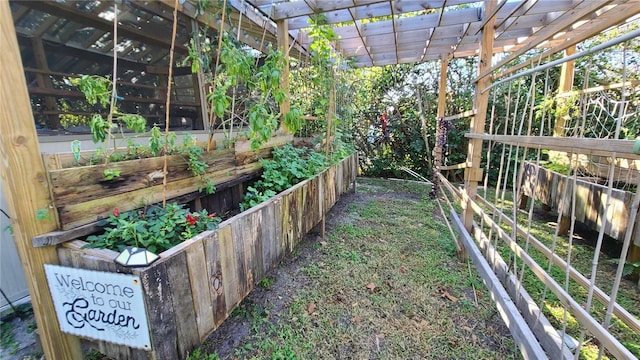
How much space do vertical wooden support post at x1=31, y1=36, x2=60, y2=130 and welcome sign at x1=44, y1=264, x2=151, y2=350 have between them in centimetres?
128

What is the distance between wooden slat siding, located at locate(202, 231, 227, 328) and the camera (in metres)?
1.45

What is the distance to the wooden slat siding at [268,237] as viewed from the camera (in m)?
1.97

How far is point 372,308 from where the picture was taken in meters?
2.05

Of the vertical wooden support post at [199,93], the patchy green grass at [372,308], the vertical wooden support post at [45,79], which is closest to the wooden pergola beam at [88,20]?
the vertical wooden support post at [45,79]

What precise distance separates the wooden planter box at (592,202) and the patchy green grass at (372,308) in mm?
971

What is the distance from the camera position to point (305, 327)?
1.85 m

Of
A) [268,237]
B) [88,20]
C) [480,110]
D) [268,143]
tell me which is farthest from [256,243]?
[480,110]

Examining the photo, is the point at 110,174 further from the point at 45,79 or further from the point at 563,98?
the point at 563,98

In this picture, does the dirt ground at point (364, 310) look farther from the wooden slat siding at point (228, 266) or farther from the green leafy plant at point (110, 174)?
the green leafy plant at point (110, 174)

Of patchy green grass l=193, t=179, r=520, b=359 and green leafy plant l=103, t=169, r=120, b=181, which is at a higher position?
green leafy plant l=103, t=169, r=120, b=181

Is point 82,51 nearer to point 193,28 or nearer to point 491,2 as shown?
point 193,28

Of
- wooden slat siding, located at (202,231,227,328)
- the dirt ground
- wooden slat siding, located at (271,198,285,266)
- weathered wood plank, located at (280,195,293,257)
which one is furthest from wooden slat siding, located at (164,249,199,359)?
weathered wood plank, located at (280,195,293,257)

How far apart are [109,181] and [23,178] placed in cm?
33

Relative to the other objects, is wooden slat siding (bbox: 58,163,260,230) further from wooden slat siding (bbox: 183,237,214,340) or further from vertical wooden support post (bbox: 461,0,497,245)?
vertical wooden support post (bbox: 461,0,497,245)
